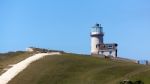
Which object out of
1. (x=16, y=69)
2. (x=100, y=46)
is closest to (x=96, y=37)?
(x=100, y=46)

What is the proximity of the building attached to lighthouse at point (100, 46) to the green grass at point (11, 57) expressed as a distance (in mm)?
20133

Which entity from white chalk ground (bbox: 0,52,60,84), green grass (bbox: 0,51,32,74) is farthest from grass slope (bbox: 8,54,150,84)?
green grass (bbox: 0,51,32,74)

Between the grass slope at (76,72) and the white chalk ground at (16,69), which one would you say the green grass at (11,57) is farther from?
the grass slope at (76,72)

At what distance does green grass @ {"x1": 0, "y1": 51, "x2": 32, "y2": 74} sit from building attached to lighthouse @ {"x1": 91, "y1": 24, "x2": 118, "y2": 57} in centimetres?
2013

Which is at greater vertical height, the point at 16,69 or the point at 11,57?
the point at 11,57

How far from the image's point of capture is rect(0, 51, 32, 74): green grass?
3720 inches

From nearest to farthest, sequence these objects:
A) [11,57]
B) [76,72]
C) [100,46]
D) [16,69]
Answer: [76,72], [16,69], [11,57], [100,46]

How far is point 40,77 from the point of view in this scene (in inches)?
3093

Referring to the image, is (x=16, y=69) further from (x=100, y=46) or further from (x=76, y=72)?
(x=100, y=46)

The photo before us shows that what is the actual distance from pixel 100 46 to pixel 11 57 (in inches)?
1019

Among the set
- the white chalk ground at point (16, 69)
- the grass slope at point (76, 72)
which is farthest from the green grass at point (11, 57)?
the grass slope at point (76, 72)

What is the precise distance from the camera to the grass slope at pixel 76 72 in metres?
73.8

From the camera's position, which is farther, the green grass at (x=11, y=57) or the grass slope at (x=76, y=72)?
the green grass at (x=11, y=57)

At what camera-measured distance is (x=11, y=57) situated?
333 feet
